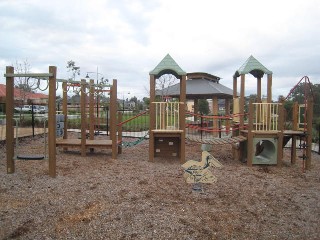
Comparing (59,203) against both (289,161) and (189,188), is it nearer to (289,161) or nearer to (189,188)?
(189,188)

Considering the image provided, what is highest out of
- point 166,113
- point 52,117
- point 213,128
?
point 166,113

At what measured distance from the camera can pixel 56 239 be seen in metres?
3.35

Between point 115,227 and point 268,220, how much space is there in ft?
7.36

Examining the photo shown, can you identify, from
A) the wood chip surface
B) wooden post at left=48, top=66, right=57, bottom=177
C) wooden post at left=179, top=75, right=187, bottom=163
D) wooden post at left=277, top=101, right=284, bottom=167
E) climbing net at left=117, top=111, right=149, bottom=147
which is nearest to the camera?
the wood chip surface

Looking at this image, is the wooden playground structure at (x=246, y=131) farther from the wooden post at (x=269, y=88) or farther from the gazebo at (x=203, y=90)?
the gazebo at (x=203, y=90)

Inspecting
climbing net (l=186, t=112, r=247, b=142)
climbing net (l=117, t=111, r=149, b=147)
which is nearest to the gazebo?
climbing net (l=186, t=112, r=247, b=142)

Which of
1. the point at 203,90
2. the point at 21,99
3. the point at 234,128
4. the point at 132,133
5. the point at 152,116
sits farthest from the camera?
the point at 21,99

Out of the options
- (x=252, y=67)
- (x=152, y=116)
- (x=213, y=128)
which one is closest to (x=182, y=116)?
(x=152, y=116)

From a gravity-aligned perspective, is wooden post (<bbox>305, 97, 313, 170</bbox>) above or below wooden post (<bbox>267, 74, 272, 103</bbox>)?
below

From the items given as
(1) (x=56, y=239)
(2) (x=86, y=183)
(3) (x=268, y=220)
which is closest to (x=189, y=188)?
(3) (x=268, y=220)

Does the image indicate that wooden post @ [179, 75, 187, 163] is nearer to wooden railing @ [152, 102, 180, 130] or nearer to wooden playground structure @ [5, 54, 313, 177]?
wooden playground structure @ [5, 54, 313, 177]

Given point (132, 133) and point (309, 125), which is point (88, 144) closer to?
point (309, 125)

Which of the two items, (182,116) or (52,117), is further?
(182,116)

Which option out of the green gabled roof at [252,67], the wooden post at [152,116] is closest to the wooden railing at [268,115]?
the green gabled roof at [252,67]
